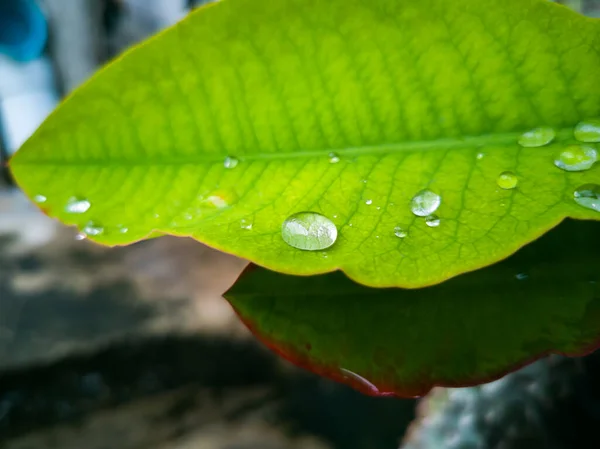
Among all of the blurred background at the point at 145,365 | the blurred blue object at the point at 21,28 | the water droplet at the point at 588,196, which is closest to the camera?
the water droplet at the point at 588,196

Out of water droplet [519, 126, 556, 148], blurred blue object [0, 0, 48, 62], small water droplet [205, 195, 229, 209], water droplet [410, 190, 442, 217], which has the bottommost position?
water droplet [410, 190, 442, 217]

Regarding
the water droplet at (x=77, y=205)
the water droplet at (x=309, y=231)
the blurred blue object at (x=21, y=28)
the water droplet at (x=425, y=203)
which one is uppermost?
the blurred blue object at (x=21, y=28)

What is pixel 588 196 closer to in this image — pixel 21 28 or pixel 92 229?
pixel 92 229

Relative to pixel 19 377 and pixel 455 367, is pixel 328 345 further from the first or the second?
pixel 19 377

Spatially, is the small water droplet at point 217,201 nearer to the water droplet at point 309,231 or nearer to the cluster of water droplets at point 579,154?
the water droplet at point 309,231

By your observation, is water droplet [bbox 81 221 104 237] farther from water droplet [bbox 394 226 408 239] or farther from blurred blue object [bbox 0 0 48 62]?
blurred blue object [bbox 0 0 48 62]

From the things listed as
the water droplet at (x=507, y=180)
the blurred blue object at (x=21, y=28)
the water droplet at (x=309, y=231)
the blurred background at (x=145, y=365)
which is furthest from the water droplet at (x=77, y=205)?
the blurred blue object at (x=21, y=28)

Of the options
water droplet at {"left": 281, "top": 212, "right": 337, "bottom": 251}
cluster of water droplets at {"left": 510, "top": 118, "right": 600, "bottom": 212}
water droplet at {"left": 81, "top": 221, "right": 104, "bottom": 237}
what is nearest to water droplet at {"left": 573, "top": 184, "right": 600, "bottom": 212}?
cluster of water droplets at {"left": 510, "top": 118, "right": 600, "bottom": 212}

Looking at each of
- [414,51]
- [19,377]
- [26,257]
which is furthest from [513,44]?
[26,257]
